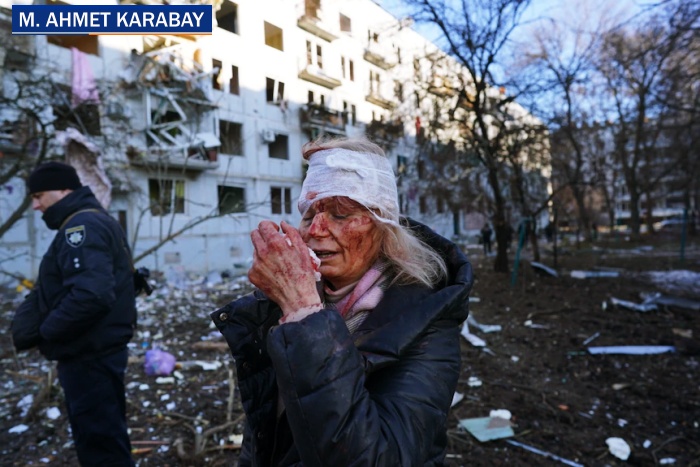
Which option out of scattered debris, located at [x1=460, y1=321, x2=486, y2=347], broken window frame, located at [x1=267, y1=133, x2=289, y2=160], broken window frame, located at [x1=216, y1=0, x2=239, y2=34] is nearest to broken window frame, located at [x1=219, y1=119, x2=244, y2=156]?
broken window frame, located at [x1=267, y1=133, x2=289, y2=160]

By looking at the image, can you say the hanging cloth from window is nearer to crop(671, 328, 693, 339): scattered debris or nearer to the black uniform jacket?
the black uniform jacket

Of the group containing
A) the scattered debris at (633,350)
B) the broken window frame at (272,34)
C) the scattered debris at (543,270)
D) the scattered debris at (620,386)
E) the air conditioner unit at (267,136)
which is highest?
the air conditioner unit at (267,136)

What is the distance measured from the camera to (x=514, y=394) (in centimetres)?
485

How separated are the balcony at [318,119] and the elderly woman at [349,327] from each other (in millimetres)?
21799

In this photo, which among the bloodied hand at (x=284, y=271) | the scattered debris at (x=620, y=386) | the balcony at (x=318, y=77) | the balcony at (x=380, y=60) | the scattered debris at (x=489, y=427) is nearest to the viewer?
the bloodied hand at (x=284, y=271)

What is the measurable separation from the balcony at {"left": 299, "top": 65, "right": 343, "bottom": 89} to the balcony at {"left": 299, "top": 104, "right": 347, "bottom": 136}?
4.70ft

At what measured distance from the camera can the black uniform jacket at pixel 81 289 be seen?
2.41 m

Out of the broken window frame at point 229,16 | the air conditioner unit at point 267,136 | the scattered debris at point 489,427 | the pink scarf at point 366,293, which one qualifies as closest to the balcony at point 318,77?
the air conditioner unit at point 267,136

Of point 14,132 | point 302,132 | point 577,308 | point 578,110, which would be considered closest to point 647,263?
point 578,110

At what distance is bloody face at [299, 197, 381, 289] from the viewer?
1.45 meters

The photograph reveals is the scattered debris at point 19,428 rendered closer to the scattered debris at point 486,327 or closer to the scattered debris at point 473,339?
the scattered debris at point 473,339

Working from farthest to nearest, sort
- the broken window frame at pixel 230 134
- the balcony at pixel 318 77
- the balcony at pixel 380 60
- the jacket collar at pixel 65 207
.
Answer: the balcony at pixel 318 77
the broken window frame at pixel 230 134
the balcony at pixel 380 60
the jacket collar at pixel 65 207

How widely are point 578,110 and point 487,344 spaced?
15014mm

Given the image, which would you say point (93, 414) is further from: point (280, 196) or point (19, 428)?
point (280, 196)
